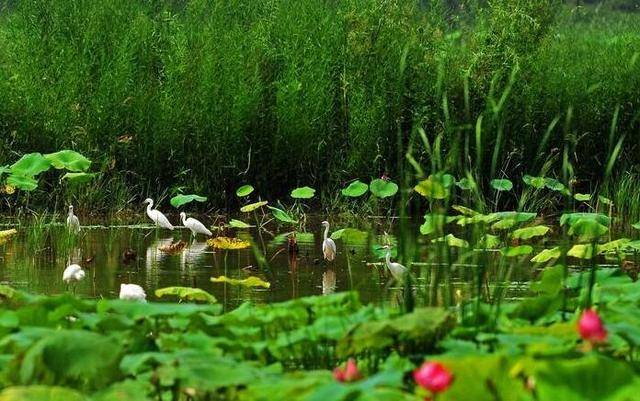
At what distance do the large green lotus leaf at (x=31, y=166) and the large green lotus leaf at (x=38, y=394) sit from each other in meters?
4.98

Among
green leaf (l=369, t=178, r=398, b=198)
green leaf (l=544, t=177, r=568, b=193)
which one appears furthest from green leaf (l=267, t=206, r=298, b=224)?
green leaf (l=544, t=177, r=568, b=193)

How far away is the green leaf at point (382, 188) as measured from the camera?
26.5 ft

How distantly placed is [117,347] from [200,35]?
7.19m

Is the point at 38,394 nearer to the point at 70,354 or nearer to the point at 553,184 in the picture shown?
the point at 70,354

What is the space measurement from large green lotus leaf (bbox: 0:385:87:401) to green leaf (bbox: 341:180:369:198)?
241 inches

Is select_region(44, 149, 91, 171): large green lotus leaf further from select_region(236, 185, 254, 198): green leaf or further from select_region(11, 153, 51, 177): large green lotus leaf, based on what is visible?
select_region(236, 185, 254, 198): green leaf

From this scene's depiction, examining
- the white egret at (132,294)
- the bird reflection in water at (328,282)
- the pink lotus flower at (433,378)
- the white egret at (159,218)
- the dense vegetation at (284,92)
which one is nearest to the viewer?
the pink lotus flower at (433,378)

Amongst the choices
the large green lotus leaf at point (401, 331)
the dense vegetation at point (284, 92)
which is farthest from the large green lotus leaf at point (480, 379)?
the dense vegetation at point (284, 92)

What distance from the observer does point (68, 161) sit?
290 inches

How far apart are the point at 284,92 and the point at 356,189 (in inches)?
43.2

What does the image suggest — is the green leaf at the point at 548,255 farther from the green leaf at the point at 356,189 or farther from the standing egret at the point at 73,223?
the standing egret at the point at 73,223

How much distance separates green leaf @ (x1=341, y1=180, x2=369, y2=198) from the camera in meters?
8.33

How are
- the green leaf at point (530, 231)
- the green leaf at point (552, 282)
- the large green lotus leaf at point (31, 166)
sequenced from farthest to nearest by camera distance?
1. the large green lotus leaf at point (31, 166)
2. the green leaf at point (530, 231)
3. the green leaf at point (552, 282)

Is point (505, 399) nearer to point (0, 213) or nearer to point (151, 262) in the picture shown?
point (151, 262)
